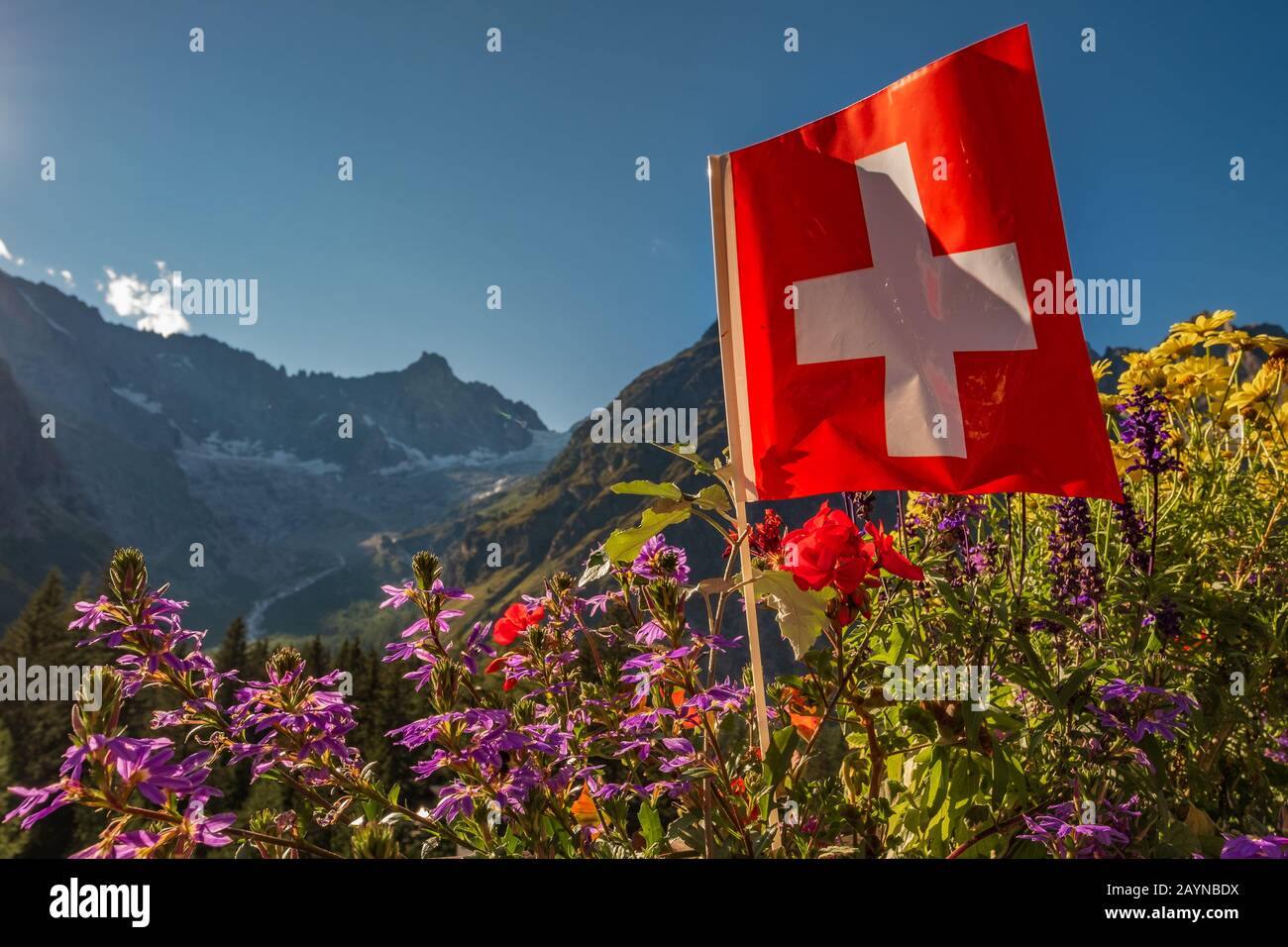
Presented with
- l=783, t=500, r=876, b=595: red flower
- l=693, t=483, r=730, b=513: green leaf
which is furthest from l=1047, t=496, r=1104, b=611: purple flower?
l=693, t=483, r=730, b=513: green leaf

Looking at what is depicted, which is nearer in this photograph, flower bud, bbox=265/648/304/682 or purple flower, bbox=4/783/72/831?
purple flower, bbox=4/783/72/831

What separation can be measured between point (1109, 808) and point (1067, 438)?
121cm

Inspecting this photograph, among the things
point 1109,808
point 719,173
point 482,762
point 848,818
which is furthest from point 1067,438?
point 482,762

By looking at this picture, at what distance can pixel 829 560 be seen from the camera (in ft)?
6.69

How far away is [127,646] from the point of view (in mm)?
1752

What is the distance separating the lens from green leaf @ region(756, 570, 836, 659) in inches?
79.3

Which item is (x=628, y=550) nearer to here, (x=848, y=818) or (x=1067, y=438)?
(x=848, y=818)

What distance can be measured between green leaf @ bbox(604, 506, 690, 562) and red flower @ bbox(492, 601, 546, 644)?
0.68m

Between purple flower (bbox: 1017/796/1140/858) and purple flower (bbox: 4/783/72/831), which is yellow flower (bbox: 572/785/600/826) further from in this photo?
purple flower (bbox: 4/783/72/831)

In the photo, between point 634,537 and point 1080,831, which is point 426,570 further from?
point 1080,831

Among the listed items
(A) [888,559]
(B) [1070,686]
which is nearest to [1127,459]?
(B) [1070,686]

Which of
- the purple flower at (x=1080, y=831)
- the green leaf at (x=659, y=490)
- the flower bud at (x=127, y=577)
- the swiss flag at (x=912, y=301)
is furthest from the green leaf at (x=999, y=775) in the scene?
the flower bud at (x=127, y=577)

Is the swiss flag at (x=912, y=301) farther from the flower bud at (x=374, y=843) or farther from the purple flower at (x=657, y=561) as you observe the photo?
the flower bud at (x=374, y=843)

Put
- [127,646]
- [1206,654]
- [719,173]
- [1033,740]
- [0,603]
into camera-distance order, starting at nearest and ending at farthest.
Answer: [127,646] < [1033,740] < [719,173] < [1206,654] < [0,603]
